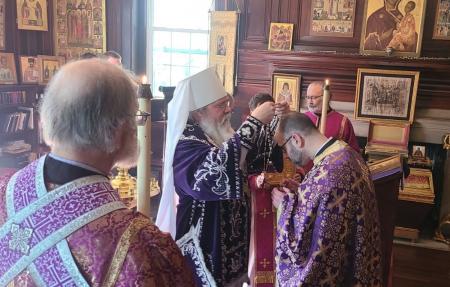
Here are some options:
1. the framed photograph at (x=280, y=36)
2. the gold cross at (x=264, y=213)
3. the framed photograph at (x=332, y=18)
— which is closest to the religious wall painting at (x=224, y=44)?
the framed photograph at (x=280, y=36)

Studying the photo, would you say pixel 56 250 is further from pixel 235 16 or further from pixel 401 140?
pixel 235 16

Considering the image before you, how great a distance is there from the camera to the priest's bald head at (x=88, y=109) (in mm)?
1033

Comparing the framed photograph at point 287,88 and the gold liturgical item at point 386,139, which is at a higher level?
the framed photograph at point 287,88

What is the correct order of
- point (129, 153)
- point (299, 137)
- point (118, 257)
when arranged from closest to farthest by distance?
point (118, 257)
point (129, 153)
point (299, 137)

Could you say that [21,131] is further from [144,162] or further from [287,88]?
[144,162]

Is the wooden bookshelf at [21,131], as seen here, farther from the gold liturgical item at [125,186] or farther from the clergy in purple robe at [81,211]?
the clergy in purple robe at [81,211]

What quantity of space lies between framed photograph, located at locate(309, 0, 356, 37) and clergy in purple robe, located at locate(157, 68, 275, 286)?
3605 mm

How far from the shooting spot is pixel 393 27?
5242mm

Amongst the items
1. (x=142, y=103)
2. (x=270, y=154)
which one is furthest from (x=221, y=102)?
(x=142, y=103)

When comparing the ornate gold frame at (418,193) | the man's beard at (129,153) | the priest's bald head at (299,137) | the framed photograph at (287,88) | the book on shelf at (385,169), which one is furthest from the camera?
the framed photograph at (287,88)

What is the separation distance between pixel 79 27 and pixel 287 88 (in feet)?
10.4

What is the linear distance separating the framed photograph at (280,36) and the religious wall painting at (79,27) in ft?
7.97

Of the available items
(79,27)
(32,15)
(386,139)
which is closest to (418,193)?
(386,139)

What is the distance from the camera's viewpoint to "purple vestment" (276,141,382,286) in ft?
6.25
